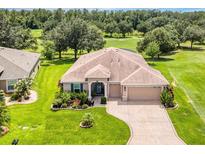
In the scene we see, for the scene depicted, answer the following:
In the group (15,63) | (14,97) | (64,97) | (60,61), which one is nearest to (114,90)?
(64,97)

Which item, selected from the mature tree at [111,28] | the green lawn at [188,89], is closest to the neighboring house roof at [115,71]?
the green lawn at [188,89]

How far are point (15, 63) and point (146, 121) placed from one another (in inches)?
795

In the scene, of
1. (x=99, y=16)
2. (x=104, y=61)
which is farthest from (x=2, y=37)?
(x=99, y=16)

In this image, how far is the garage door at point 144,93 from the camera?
33156 mm

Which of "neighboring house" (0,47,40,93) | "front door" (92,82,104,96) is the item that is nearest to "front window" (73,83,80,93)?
"front door" (92,82,104,96)

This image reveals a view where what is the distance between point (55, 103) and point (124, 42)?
191ft

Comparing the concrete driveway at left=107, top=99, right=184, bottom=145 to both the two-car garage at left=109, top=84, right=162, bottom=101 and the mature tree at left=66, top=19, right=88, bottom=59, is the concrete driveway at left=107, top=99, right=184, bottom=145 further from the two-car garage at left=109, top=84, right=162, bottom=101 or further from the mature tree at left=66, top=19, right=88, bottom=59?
the mature tree at left=66, top=19, right=88, bottom=59

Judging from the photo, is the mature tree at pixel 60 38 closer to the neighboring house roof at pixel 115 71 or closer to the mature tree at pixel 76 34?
the mature tree at pixel 76 34

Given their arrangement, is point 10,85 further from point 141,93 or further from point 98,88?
point 141,93

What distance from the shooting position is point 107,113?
29578 mm

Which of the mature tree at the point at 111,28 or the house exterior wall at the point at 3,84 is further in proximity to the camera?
the mature tree at the point at 111,28

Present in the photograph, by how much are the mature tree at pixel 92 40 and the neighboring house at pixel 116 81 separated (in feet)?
67.2

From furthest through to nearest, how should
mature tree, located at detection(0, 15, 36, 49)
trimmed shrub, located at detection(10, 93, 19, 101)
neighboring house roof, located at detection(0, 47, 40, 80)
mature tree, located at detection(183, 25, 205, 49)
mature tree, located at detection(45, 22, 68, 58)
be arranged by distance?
1. mature tree, located at detection(183, 25, 205, 49)
2. mature tree, located at detection(0, 15, 36, 49)
3. mature tree, located at detection(45, 22, 68, 58)
4. neighboring house roof, located at detection(0, 47, 40, 80)
5. trimmed shrub, located at detection(10, 93, 19, 101)

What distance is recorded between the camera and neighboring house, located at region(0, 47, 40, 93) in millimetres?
36000
